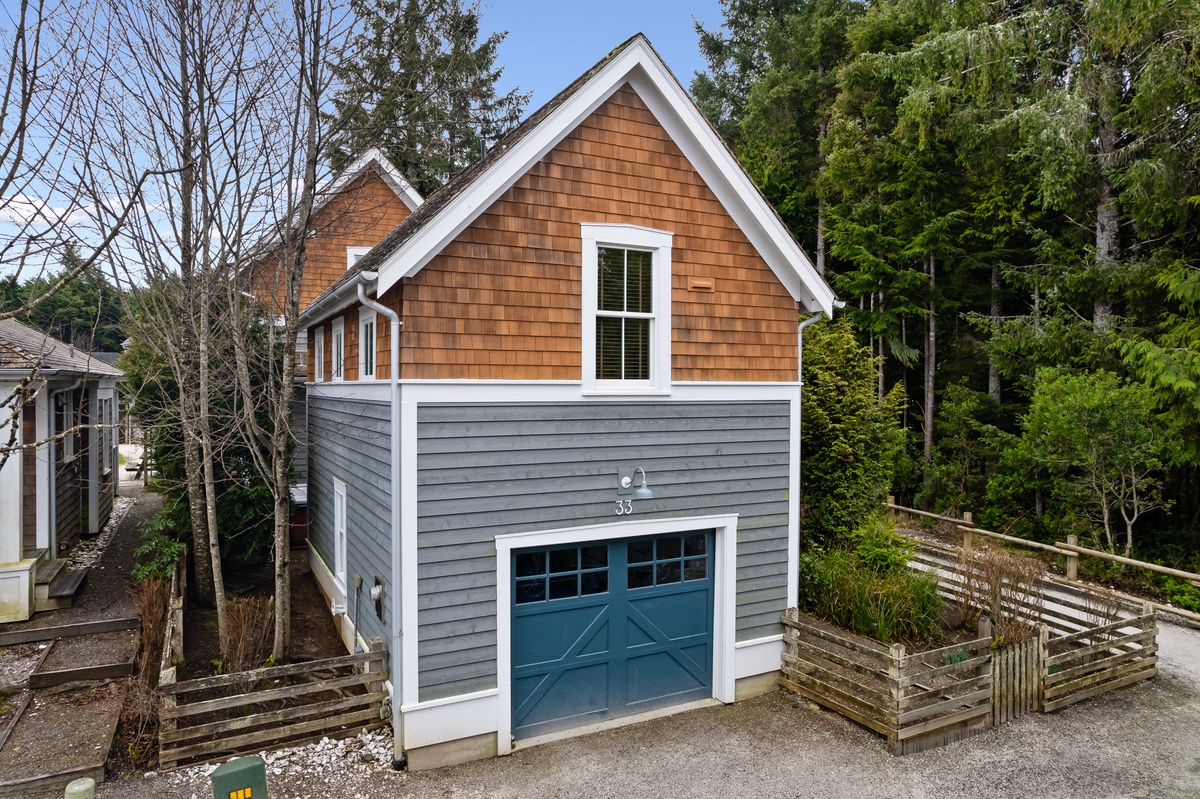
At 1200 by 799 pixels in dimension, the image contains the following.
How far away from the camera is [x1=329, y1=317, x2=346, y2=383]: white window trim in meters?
10.4

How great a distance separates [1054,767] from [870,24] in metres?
21.2

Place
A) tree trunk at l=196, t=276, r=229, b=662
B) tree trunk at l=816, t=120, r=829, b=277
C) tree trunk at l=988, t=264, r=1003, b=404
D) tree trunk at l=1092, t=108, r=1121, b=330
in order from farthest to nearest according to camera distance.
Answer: tree trunk at l=816, t=120, r=829, b=277 → tree trunk at l=988, t=264, r=1003, b=404 → tree trunk at l=1092, t=108, r=1121, b=330 → tree trunk at l=196, t=276, r=229, b=662

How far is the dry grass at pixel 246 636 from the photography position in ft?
28.3

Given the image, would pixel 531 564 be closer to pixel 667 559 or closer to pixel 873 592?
pixel 667 559

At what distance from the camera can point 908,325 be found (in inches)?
907

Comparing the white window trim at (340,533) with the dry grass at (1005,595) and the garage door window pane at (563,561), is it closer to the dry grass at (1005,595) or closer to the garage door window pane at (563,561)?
the garage door window pane at (563,561)

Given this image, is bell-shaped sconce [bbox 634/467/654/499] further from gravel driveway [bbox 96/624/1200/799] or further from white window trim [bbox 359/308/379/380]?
white window trim [bbox 359/308/379/380]

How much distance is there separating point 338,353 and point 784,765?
8373mm

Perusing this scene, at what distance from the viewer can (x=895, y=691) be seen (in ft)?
24.8

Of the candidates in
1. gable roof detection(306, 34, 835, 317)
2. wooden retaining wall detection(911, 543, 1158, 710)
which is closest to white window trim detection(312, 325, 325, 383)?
gable roof detection(306, 34, 835, 317)

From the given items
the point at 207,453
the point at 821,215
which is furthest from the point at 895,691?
the point at 821,215

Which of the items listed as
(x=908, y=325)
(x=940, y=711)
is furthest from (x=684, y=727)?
(x=908, y=325)

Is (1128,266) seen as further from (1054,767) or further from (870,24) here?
(1054,767)

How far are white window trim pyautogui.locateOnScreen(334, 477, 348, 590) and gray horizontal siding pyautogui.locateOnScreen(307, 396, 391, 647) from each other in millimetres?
218
